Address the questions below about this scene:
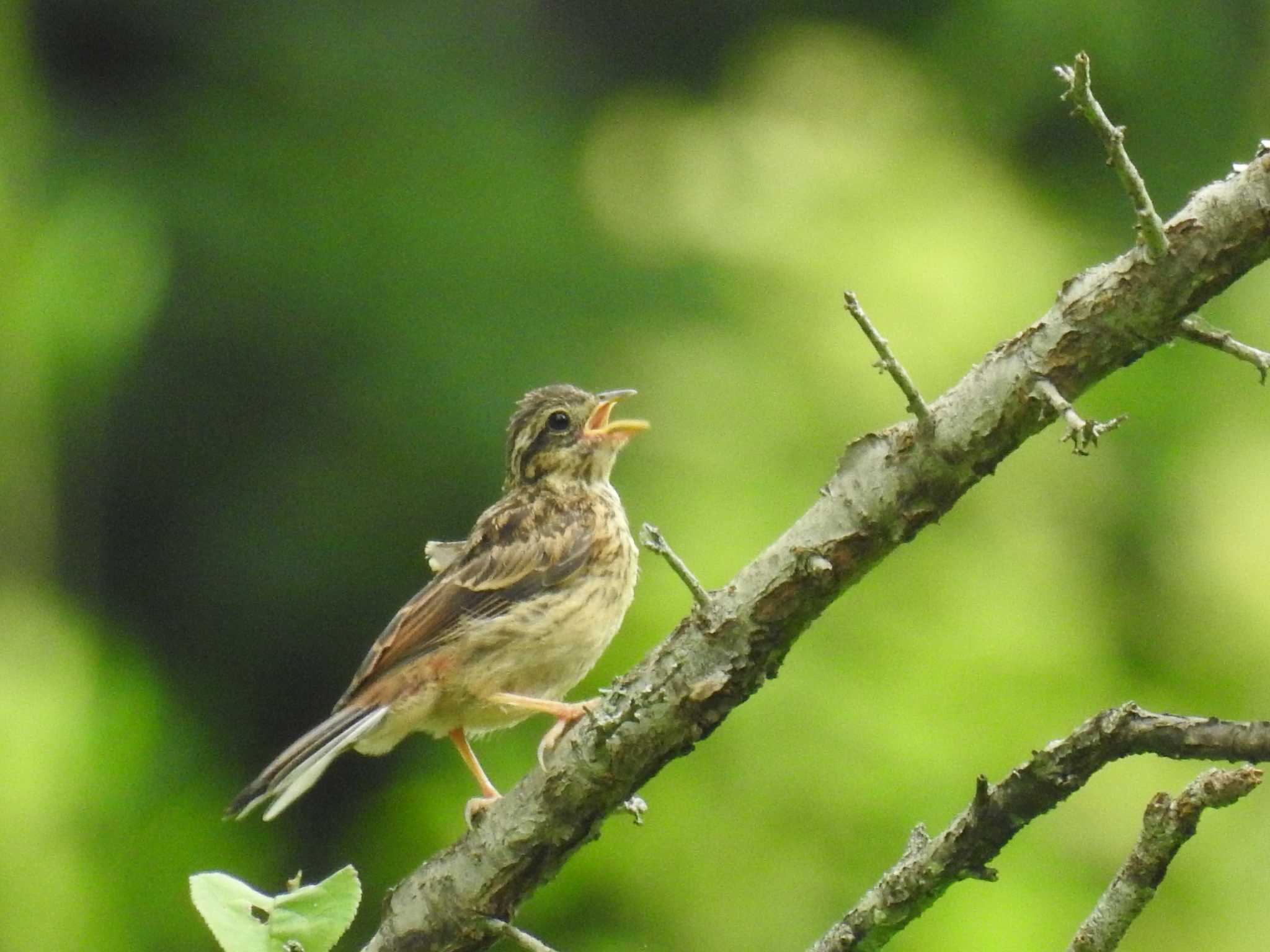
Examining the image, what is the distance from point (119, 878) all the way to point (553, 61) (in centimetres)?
700

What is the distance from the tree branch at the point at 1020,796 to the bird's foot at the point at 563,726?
74cm

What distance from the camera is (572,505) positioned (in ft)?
20.9

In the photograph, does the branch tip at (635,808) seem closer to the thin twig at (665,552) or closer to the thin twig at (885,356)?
the thin twig at (665,552)

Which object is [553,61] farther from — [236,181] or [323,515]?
[323,515]


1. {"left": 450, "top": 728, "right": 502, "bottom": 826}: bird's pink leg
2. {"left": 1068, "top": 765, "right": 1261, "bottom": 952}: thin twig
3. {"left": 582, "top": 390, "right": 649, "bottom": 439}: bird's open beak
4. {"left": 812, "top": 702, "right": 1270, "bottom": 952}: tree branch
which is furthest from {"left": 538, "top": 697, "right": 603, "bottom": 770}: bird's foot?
{"left": 582, "top": 390, "right": 649, "bottom": 439}: bird's open beak

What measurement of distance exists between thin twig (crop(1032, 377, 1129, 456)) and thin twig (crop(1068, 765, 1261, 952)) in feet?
1.99

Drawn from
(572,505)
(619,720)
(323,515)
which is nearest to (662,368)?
(323,515)

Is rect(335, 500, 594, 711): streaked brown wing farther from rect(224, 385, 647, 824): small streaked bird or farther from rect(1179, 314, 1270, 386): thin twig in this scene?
rect(1179, 314, 1270, 386): thin twig

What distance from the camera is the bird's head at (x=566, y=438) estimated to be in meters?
6.64

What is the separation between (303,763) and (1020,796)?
2.31 m

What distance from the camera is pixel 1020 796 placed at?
3.55 m

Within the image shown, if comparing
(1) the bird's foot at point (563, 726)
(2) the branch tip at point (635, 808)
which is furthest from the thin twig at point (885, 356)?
(2) the branch tip at point (635, 808)

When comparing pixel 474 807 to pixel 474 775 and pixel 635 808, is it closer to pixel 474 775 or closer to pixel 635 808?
pixel 635 808

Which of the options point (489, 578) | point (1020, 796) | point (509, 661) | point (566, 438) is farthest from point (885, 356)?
point (566, 438)
